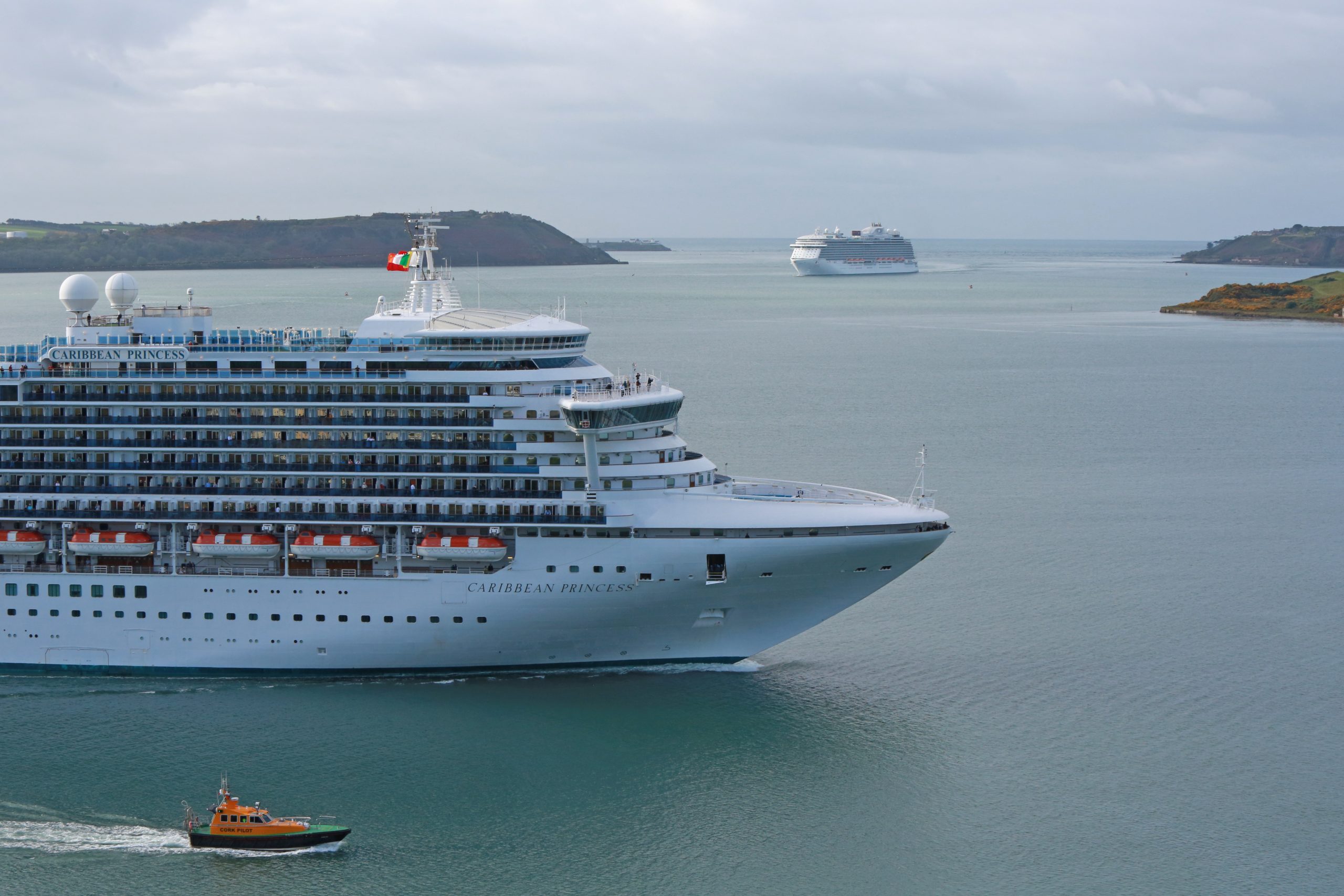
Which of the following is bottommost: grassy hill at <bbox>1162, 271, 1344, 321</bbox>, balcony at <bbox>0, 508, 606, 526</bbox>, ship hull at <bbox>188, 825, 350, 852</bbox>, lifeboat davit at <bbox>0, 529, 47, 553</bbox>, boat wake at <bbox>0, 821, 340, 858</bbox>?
boat wake at <bbox>0, 821, 340, 858</bbox>

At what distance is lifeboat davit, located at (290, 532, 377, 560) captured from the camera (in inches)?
1128

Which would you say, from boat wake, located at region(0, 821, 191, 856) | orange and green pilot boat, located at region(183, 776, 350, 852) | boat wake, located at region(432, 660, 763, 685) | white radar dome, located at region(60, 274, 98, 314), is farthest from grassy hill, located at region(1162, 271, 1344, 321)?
boat wake, located at region(0, 821, 191, 856)

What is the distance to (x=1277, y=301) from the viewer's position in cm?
13600

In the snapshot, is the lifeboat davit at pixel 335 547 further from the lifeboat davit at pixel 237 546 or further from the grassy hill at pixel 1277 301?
the grassy hill at pixel 1277 301

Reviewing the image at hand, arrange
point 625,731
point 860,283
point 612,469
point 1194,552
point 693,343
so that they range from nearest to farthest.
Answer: point 625,731
point 612,469
point 1194,552
point 693,343
point 860,283

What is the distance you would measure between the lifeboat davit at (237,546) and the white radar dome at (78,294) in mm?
6250

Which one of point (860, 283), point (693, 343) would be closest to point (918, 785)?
point (693, 343)

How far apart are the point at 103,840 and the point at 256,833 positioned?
258 centimetres

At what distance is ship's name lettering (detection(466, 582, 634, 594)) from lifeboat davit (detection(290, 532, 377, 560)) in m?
2.18

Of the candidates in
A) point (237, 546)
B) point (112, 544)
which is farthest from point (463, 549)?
point (112, 544)

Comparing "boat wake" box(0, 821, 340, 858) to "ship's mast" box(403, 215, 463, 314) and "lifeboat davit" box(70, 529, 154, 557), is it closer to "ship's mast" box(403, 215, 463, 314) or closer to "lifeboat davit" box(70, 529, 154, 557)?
"lifeboat davit" box(70, 529, 154, 557)

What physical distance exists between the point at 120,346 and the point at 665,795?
14941 mm

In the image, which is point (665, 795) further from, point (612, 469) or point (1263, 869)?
point (1263, 869)

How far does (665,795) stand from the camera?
25.1m
